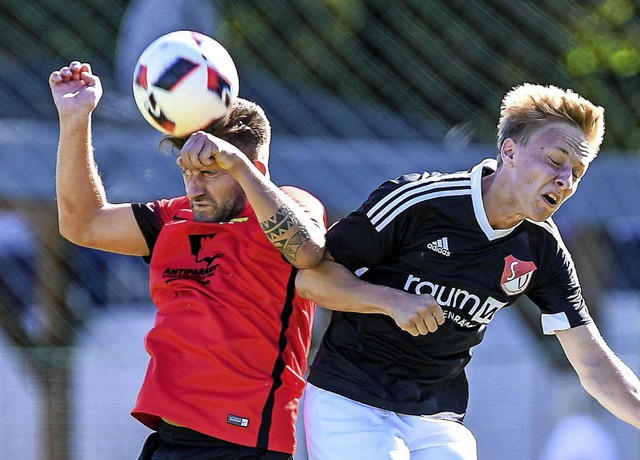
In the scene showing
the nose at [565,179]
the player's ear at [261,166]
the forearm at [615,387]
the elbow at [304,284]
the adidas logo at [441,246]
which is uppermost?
the nose at [565,179]

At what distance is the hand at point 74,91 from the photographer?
308 centimetres

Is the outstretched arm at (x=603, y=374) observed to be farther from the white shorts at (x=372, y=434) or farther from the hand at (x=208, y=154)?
the hand at (x=208, y=154)

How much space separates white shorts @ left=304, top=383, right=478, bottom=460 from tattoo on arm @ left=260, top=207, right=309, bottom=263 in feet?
1.42

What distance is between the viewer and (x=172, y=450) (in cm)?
294

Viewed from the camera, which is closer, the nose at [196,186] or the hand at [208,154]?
the hand at [208,154]

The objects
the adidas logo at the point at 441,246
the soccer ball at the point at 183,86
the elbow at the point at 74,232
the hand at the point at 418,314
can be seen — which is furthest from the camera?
the elbow at the point at 74,232

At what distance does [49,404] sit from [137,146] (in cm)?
104

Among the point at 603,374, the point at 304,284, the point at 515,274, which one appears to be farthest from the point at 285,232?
the point at 603,374

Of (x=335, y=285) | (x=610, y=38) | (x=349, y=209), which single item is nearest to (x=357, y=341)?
(x=335, y=285)

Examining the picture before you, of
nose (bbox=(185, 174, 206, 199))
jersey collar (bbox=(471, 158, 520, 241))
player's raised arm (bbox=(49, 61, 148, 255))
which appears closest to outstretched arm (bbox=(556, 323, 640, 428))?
jersey collar (bbox=(471, 158, 520, 241))

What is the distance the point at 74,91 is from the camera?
10.2 feet

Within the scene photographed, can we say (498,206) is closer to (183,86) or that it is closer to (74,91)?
(183,86)

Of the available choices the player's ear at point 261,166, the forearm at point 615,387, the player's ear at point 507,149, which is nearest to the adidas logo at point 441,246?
the player's ear at point 507,149

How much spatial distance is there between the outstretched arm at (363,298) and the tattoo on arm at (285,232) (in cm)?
10
